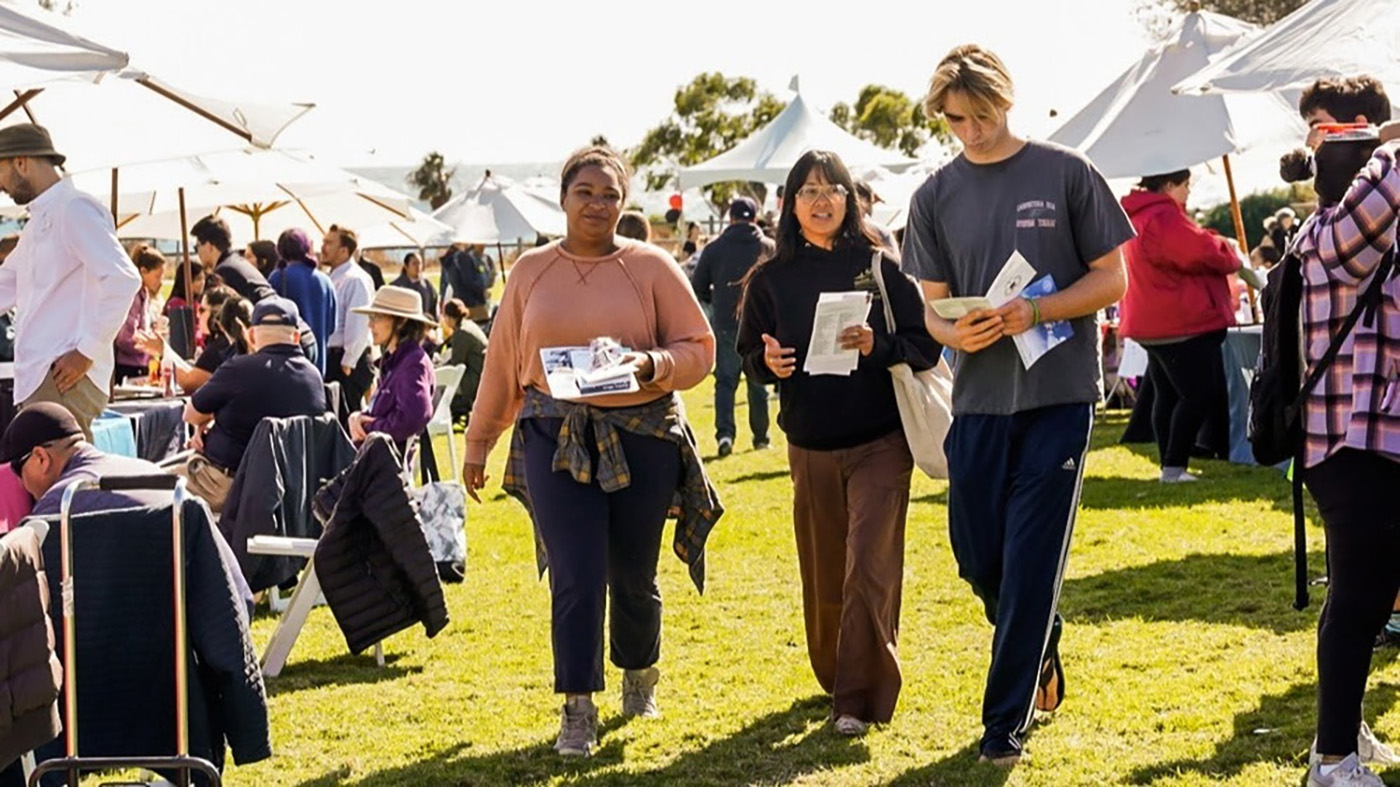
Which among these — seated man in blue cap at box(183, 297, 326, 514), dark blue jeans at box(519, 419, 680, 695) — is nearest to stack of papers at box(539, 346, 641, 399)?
dark blue jeans at box(519, 419, 680, 695)

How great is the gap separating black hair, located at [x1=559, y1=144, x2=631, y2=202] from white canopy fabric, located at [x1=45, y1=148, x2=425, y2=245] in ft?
11.4

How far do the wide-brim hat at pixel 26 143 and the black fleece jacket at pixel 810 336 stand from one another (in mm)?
2963

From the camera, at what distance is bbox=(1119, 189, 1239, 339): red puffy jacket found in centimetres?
1255

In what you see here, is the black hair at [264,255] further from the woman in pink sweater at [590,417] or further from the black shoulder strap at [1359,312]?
the black shoulder strap at [1359,312]

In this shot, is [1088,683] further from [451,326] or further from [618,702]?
[451,326]

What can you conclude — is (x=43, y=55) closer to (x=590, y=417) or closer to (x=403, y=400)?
(x=590, y=417)

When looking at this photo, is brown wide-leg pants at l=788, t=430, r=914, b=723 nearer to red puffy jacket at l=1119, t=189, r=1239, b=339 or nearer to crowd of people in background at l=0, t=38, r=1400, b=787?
crowd of people in background at l=0, t=38, r=1400, b=787

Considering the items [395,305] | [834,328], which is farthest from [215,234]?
[834,328]

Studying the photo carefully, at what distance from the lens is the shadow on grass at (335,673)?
8.31 m

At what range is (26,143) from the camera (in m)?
8.05

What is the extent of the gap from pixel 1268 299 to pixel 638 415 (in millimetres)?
2146

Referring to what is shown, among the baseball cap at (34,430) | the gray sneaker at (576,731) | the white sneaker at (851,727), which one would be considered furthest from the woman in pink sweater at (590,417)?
the baseball cap at (34,430)

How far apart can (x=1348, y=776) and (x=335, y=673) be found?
4533 mm

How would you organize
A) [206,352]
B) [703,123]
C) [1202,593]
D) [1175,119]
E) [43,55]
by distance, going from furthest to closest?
[703,123]
[1175,119]
[206,352]
[1202,593]
[43,55]
